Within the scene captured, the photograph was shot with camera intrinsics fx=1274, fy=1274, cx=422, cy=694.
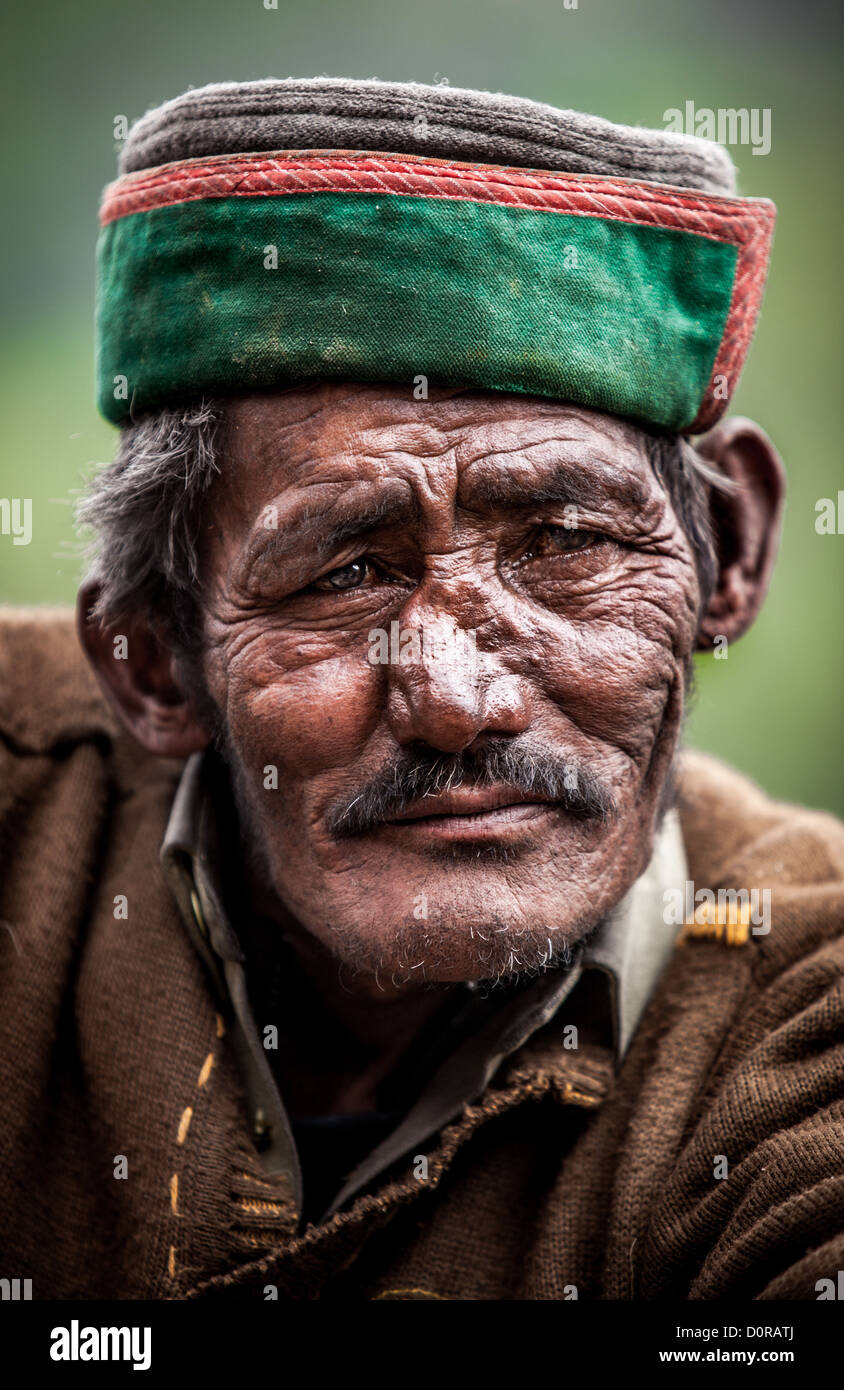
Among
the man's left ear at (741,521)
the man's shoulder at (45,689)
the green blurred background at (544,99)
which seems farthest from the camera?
the green blurred background at (544,99)

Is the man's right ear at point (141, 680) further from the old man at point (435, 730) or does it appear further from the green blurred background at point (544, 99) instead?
the green blurred background at point (544, 99)

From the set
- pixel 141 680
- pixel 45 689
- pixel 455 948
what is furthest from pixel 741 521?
pixel 45 689

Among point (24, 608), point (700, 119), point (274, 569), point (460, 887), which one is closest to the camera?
point (460, 887)

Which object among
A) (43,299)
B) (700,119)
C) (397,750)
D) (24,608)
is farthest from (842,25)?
(397,750)

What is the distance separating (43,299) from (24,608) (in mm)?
5074

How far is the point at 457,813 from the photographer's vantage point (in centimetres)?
209

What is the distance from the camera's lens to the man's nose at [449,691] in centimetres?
201

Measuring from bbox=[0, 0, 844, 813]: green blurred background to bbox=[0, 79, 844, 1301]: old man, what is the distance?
4030mm

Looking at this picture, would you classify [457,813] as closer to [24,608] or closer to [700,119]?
[24,608]

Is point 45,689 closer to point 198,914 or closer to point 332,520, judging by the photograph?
point 198,914

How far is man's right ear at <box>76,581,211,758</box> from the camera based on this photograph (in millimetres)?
2645

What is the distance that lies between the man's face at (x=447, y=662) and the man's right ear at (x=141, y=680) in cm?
39

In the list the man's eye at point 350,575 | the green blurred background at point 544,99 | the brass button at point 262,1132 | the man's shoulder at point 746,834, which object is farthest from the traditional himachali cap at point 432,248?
the green blurred background at point 544,99

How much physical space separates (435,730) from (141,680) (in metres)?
0.91
